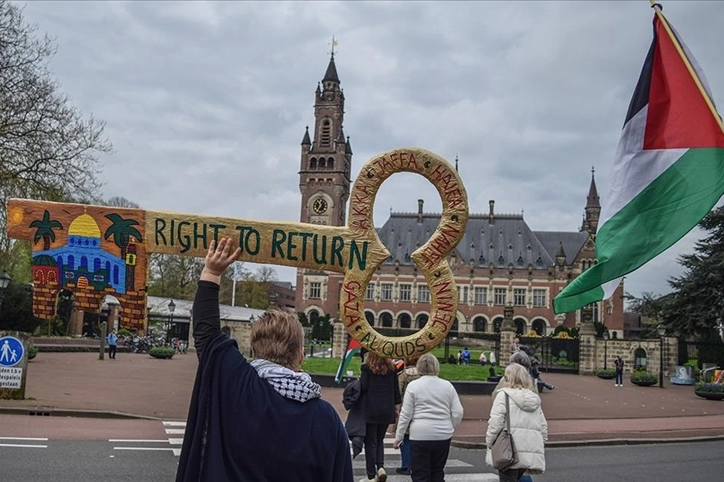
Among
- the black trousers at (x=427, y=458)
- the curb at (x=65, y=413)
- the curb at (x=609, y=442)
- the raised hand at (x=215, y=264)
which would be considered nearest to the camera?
the raised hand at (x=215, y=264)

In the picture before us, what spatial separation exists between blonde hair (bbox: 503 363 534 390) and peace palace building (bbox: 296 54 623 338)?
70554 millimetres

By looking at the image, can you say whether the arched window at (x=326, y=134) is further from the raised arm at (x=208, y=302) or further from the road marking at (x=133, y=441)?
the raised arm at (x=208, y=302)

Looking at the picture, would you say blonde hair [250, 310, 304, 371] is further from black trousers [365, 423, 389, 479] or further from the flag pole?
black trousers [365, 423, 389, 479]

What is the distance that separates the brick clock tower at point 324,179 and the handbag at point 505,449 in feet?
232

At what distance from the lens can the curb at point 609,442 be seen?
504 inches

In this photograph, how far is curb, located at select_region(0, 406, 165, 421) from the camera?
13.6 metres

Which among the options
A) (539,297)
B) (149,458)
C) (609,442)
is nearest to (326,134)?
(539,297)

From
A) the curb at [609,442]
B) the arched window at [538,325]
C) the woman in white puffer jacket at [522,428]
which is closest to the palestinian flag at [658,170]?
the woman in white puffer jacket at [522,428]

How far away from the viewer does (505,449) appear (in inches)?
256

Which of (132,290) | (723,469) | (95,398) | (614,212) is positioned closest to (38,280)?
(132,290)

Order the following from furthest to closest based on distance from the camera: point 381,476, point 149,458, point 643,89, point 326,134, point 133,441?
point 326,134
point 133,441
point 149,458
point 381,476
point 643,89

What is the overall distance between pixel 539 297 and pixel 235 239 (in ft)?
259

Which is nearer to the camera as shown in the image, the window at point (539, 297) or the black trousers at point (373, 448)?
the black trousers at point (373, 448)

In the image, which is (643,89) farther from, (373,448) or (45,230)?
(45,230)
